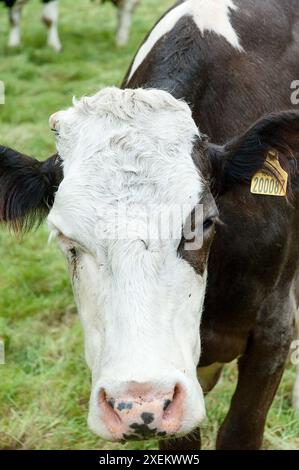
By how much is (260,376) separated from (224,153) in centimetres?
99

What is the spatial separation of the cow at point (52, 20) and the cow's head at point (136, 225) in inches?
341

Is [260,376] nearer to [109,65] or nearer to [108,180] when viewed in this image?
[108,180]

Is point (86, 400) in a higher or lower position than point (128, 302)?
lower

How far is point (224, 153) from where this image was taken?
9.43ft

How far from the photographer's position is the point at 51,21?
37.5ft

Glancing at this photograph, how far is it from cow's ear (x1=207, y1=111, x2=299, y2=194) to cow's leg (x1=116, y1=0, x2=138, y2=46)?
8.90 metres

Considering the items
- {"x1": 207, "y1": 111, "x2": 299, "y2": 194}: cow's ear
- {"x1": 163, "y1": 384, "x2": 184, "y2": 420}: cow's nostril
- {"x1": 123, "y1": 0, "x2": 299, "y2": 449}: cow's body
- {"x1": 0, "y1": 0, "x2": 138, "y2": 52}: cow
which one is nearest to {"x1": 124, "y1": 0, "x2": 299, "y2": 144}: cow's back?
{"x1": 123, "y1": 0, "x2": 299, "y2": 449}: cow's body

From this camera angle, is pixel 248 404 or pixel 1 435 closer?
pixel 248 404

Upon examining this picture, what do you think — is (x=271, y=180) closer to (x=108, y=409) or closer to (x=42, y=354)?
(x=108, y=409)

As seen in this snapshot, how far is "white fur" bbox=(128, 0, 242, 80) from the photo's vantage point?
3.37 metres

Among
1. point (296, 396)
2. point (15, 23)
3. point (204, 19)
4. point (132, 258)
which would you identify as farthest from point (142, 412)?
point (15, 23)

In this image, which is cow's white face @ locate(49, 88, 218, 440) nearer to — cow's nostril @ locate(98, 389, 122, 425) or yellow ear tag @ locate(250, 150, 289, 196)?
cow's nostril @ locate(98, 389, 122, 425)

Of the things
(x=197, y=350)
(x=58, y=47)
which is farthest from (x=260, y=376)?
(x=58, y=47)

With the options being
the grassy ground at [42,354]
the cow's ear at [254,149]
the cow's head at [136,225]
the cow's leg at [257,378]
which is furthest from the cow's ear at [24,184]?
the grassy ground at [42,354]
